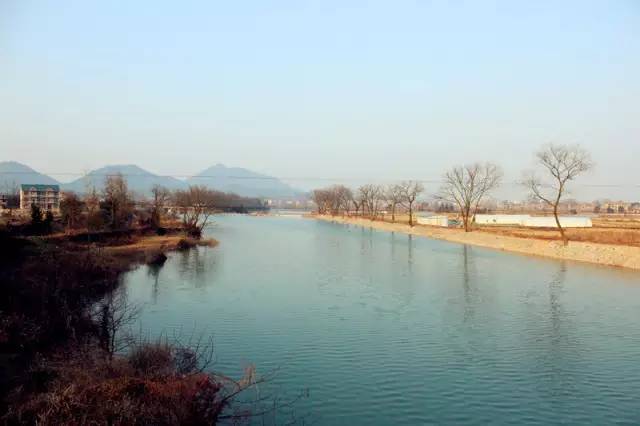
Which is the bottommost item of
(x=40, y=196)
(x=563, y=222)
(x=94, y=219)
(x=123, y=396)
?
(x=123, y=396)

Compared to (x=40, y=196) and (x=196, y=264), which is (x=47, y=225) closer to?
(x=196, y=264)

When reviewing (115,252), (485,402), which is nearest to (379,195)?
(115,252)

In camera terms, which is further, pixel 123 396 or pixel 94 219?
pixel 94 219

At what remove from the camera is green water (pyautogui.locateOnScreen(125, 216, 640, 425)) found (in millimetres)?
10367

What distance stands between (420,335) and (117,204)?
31658 millimetres

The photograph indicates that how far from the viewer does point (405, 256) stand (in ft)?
121

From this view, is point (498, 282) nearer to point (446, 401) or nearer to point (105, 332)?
point (446, 401)

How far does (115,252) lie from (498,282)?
20.2m

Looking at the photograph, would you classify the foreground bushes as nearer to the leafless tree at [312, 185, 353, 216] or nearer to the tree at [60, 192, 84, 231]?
the tree at [60, 192, 84, 231]

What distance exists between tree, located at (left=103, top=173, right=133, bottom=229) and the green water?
1300 cm

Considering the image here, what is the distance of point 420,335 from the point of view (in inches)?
594

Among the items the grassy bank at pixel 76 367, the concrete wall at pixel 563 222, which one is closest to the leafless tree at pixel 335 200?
the concrete wall at pixel 563 222

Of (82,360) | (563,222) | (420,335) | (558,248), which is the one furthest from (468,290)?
(563,222)

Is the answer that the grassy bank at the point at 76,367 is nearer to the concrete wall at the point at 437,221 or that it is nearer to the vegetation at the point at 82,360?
the vegetation at the point at 82,360
